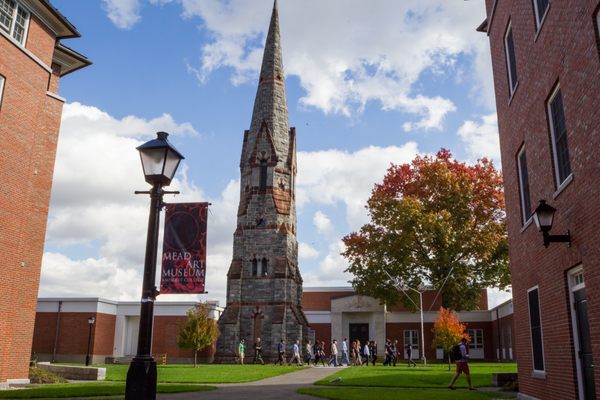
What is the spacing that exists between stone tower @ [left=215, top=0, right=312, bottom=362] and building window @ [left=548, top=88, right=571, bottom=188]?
32651 millimetres

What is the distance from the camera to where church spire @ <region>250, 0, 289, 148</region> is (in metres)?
47.3

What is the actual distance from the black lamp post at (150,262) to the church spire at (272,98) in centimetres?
3934

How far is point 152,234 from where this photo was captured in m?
6.57

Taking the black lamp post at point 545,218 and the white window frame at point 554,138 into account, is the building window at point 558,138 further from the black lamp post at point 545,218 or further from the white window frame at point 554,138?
the black lamp post at point 545,218

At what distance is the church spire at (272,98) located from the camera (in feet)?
155

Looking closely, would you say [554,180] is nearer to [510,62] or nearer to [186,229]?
[510,62]

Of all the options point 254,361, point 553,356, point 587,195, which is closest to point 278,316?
point 254,361

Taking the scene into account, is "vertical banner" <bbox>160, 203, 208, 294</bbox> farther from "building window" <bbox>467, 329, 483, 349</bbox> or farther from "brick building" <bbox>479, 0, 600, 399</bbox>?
"building window" <bbox>467, 329, 483, 349</bbox>

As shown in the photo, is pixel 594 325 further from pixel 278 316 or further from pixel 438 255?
pixel 278 316

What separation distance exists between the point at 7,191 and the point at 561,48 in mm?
14533

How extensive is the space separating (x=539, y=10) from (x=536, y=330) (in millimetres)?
6642

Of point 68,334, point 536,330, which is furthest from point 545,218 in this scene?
point 68,334

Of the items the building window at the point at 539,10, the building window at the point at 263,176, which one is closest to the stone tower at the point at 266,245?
the building window at the point at 263,176

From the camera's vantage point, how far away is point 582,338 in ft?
30.3
